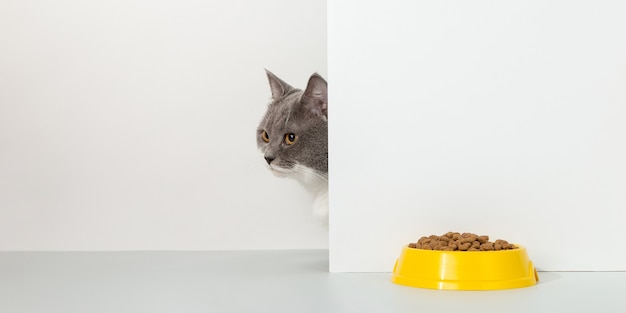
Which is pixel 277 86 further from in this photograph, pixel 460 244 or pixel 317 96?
pixel 460 244

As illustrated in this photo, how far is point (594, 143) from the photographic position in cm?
155

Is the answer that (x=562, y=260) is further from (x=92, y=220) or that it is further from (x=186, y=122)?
(x=92, y=220)

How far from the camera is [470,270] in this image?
1292 mm

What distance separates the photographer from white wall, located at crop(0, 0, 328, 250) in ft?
7.48

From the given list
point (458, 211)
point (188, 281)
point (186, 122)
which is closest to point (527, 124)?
point (458, 211)

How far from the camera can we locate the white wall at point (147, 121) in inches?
89.7

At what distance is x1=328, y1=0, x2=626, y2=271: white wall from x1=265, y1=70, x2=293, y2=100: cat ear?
42 cm

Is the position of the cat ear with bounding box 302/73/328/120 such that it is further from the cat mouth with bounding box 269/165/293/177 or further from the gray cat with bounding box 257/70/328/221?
the cat mouth with bounding box 269/165/293/177

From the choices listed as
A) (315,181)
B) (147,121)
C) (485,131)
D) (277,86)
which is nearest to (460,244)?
(485,131)

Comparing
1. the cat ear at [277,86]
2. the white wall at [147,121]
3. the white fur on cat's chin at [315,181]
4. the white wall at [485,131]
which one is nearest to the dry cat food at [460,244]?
the white wall at [485,131]

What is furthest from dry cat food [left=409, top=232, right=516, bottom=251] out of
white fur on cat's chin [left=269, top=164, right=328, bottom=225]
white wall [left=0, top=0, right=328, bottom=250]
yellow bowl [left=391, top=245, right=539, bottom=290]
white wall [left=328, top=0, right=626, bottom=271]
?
white wall [left=0, top=0, right=328, bottom=250]

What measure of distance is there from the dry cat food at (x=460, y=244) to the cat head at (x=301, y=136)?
0.49m

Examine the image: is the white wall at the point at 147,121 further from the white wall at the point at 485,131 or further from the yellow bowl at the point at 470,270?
the yellow bowl at the point at 470,270

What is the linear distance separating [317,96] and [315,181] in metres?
0.23
